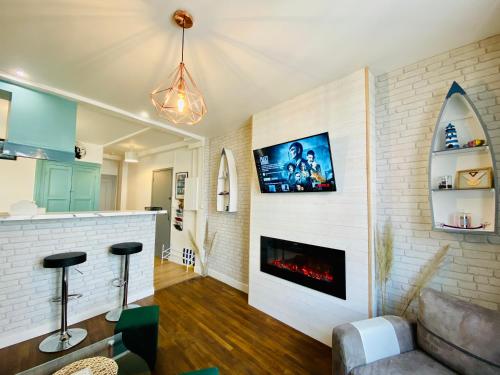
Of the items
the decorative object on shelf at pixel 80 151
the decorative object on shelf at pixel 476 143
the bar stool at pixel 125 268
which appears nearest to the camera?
the decorative object on shelf at pixel 476 143

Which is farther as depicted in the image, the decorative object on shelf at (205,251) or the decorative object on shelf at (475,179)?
the decorative object on shelf at (205,251)

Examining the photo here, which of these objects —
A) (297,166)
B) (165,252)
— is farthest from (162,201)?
(297,166)

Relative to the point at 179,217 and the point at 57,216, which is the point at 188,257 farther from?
the point at 57,216

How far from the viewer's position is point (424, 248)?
188 cm

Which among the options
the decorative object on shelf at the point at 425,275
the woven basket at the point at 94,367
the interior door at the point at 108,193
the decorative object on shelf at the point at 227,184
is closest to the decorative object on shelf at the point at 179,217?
the decorative object on shelf at the point at 227,184

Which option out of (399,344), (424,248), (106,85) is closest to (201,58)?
(106,85)

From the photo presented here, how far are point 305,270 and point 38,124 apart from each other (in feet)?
11.8

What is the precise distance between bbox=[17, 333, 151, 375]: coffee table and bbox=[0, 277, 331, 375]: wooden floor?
429 millimetres

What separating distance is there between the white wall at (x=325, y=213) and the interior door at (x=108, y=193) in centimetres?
609

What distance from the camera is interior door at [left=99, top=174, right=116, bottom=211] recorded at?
6738 mm

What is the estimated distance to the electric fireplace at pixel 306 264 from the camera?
219 cm

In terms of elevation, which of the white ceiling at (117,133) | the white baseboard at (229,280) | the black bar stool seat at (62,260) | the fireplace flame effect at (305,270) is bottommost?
the white baseboard at (229,280)

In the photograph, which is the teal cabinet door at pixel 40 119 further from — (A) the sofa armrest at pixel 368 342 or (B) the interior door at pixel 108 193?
(B) the interior door at pixel 108 193

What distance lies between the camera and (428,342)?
1443 mm
